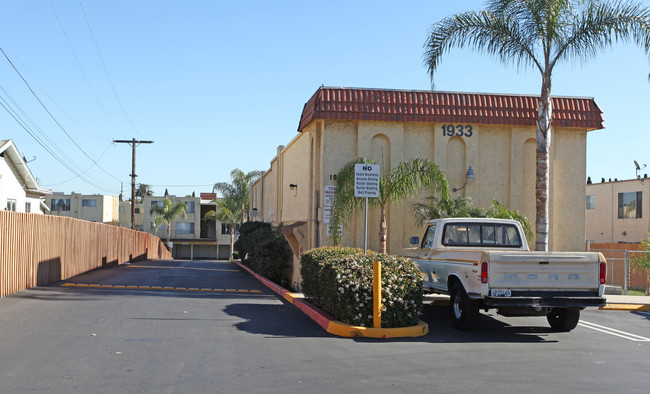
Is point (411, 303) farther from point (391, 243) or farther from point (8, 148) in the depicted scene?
point (8, 148)

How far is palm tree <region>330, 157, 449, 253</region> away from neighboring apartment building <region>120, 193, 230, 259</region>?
62929 mm

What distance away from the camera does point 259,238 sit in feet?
85.3

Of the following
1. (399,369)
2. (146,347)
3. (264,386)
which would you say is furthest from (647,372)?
(146,347)

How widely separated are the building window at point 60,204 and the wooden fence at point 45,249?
5610cm

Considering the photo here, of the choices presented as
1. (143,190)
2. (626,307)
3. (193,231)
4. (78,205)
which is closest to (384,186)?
(626,307)

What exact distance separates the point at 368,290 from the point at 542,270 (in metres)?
2.83

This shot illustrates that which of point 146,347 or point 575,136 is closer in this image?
point 146,347

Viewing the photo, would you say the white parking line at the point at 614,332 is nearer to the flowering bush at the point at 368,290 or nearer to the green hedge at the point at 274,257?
the flowering bush at the point at 368,290

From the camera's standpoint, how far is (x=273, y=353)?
8523 mm

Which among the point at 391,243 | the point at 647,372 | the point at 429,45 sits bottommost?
the point at 647,372

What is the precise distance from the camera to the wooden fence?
543 inches

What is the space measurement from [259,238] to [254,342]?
1681cm

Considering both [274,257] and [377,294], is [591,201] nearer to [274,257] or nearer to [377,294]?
[274,257]

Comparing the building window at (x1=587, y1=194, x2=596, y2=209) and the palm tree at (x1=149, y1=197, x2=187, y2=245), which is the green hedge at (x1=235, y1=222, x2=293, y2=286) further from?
the palm tree at (x1=149, y1=197, x2=187, y2=245)
